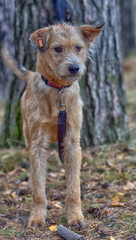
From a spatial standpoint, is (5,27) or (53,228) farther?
(5,27)

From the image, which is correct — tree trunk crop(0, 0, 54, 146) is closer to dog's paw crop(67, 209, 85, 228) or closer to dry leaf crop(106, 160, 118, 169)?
dry leaf crop(106, 160, 118, 169)

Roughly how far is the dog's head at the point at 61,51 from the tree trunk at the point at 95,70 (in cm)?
175

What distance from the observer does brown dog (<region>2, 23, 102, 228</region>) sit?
3.87m

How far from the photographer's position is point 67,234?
3490 mm

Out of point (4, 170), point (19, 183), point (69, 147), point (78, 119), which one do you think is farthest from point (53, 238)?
point (4, 170)

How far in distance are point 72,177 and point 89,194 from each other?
0.75 metres

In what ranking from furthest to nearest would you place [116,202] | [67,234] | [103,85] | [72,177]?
[103,85]
[116,202]
[72,177]
[67,234]

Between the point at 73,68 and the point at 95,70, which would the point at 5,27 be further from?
the point at 73,68

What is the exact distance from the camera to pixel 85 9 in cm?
559

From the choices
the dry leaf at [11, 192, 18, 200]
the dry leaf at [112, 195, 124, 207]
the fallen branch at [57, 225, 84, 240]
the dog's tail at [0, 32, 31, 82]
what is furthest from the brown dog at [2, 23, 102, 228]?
the dog's tail at [0, 32, 31, 82]

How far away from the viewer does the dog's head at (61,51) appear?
12.4ft

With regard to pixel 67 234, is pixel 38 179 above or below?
above

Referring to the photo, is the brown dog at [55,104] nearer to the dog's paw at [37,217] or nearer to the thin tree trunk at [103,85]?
the dog's paw at [37,217]

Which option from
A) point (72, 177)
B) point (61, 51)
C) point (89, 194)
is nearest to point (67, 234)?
point (72, 177)
